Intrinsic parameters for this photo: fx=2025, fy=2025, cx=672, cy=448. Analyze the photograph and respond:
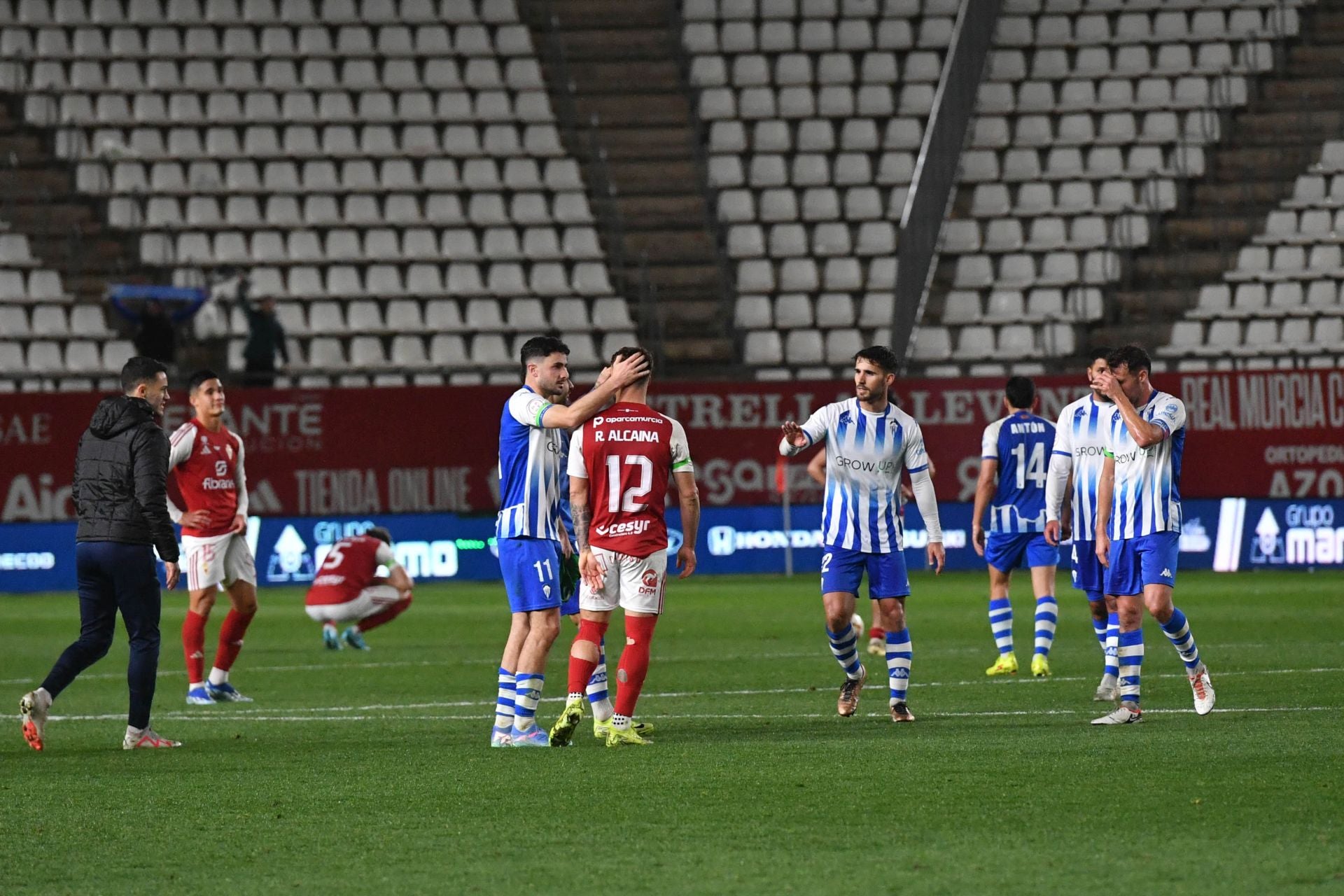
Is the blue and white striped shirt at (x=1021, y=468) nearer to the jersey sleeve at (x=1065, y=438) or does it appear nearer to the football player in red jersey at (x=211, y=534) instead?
the jersey sleeve at (x=1065, y=438)

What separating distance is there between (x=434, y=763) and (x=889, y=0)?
27.0 metres

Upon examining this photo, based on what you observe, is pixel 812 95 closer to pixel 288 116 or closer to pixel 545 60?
pixel 545 60

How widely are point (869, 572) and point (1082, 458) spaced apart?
2.24 meters

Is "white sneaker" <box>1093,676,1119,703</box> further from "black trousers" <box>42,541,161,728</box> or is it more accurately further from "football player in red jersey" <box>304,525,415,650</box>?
"football player in red jersey" <box>304,525,415,650</box>

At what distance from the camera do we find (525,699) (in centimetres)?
1016

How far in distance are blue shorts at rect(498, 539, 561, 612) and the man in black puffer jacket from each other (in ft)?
5.52

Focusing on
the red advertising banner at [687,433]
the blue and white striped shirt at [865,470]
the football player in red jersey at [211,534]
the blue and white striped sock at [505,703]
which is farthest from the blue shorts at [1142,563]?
the red advertising banner at [687,433]

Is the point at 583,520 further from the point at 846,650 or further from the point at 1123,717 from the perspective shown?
the point at 1123,717

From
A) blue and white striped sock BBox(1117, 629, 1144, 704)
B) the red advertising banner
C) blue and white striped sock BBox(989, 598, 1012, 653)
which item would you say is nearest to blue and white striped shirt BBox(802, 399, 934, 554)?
A: blue and white striped sock BBox(1117, 629, 1144, 704)

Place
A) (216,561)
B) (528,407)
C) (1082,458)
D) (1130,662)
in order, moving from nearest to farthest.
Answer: (528,407), (1130,662), (1082,458), (216,561)

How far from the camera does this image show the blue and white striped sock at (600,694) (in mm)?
10461

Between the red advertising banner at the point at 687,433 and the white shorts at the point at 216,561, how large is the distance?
12.5 meters

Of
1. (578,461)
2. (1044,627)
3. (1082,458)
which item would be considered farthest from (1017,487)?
(578,461)

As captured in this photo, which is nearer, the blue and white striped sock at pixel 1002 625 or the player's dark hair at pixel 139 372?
the player's dark hair at pixel 139 372
